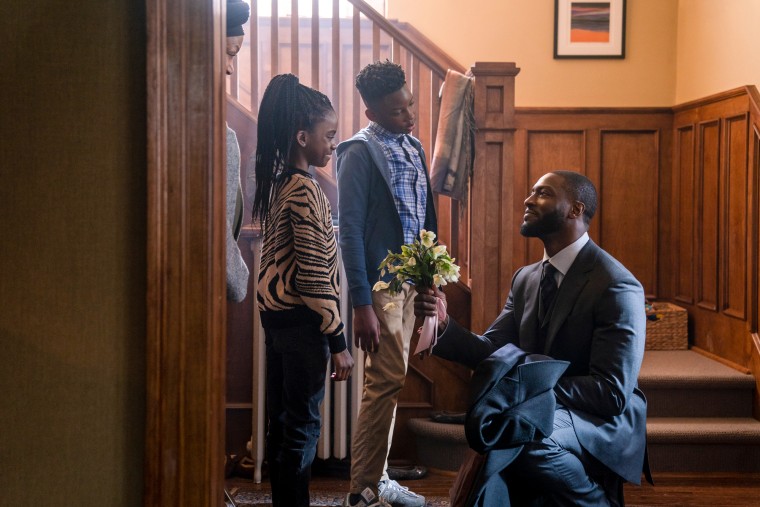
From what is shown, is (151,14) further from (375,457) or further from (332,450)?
(332,450)

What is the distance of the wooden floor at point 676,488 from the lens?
3.48 meters

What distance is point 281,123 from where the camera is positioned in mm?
2652

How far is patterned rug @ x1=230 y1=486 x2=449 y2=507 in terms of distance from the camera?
3380 millimetres

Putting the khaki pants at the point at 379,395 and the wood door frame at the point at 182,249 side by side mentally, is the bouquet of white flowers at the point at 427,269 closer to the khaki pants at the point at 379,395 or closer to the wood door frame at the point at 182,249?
the khaki pants at the point at 379,395

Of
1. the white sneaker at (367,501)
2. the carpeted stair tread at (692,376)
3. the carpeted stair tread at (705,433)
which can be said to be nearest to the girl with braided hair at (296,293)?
the white sneaker at (367,501)

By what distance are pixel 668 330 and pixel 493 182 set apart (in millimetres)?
1828

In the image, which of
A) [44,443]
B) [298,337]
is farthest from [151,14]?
[298,337]

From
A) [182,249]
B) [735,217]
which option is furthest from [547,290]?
[735,217]

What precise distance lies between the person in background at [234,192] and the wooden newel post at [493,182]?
4.78 feet

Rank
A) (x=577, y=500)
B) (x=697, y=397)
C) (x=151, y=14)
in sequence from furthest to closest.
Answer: (x=697, y=397), (x=577, y=500), (x=151, y=14)

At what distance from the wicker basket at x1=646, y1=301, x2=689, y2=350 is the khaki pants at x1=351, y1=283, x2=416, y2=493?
2.32 m

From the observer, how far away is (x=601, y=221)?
17.2 feet

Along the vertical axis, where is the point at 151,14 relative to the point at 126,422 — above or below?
above

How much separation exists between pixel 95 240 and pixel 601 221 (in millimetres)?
4354
